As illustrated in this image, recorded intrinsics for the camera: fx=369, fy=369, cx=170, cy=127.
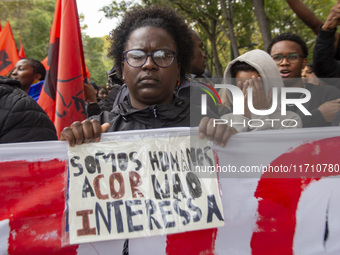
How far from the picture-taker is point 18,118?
2.25 m

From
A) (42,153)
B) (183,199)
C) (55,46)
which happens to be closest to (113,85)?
(55,46)

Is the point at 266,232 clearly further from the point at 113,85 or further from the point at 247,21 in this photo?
the point at 247,21

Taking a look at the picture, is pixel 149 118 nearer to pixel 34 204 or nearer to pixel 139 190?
pixel 139 190

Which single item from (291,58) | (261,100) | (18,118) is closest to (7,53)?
(18,118)

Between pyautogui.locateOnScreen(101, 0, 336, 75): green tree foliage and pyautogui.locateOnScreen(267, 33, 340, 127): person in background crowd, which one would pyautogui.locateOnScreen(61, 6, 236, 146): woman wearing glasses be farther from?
pyautogui.locateOnScreen(101, 0, 336, 75): green tree foliage

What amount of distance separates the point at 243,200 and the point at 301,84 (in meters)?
1.60

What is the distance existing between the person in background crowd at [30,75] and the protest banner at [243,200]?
108 inches

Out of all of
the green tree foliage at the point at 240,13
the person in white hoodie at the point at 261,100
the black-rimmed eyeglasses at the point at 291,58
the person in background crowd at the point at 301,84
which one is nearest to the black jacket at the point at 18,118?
the person in white hoodie at the point at 261,100

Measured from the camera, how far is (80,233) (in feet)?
5.93

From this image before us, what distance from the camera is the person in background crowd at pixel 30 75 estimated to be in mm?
4426

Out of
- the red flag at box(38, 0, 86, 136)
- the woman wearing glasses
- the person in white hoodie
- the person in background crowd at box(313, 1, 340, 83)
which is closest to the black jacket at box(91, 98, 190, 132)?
the woman wearing glasses

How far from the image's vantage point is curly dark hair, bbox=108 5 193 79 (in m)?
2.39

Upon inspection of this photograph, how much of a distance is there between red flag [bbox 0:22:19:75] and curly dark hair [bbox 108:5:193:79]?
6.09 metres

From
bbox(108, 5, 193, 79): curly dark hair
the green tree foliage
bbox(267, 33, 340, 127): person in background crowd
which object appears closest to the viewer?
bbox(108, 5, 193, 79): curly dark hair
